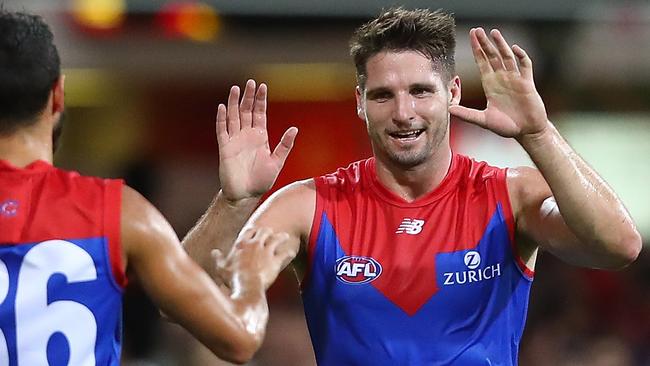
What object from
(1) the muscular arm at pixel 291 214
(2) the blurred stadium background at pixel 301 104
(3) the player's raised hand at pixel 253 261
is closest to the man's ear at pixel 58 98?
(3) the player's raised hand at pixel 253 261

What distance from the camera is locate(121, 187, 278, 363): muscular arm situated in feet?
14.3

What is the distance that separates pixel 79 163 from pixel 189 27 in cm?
294

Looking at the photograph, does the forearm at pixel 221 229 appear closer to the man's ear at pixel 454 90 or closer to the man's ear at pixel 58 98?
the man's ear at pixel 454 90

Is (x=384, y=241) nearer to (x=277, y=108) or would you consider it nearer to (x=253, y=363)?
(x=253, y=363)

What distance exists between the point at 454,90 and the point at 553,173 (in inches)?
33.8

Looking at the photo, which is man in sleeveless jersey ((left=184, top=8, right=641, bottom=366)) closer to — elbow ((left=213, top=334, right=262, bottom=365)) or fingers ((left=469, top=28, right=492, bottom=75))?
fingers ((left=469, top=28, right=492, bottom=75))

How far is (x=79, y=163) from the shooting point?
15.1 meters

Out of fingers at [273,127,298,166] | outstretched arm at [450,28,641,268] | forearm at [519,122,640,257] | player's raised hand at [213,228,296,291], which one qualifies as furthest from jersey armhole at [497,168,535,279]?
player's raised hand at [213,228,296,291]

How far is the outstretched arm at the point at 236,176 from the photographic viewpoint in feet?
19.2

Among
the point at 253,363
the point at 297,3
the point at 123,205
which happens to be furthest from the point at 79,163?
the point at 123,205

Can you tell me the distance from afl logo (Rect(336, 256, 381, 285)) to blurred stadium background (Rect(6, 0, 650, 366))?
4.28m

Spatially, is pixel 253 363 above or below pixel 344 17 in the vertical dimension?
below

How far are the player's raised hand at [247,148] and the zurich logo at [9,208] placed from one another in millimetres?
1631

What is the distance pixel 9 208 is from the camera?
4.32 m
